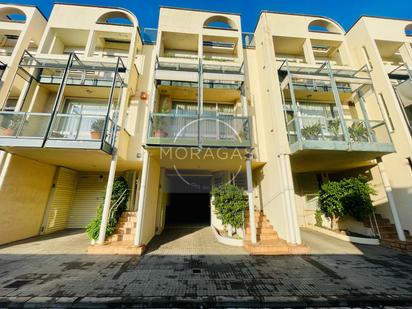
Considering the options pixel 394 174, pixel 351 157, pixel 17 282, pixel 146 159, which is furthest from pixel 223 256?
pixel 394 174

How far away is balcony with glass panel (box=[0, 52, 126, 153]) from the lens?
6027 mm

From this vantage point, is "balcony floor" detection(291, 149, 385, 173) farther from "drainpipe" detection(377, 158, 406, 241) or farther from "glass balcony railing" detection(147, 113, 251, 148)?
"glass balcony railing" detection(147, 113, 251, 148)

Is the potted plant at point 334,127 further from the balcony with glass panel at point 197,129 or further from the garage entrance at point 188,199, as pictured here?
the garage entrance at point 188,199

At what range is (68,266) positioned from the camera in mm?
4812

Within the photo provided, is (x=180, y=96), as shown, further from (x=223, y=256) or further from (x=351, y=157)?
(x=351, y=157)

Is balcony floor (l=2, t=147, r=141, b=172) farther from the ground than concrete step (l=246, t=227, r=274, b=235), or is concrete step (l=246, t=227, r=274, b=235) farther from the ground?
balcony floor (l=2, t=147, r=141, b=172)

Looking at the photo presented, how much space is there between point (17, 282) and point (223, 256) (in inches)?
205

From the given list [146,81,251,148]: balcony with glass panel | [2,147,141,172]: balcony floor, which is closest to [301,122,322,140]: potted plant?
[146,81,251,148]: balcony with glass panel

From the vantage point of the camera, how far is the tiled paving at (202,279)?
3371mm

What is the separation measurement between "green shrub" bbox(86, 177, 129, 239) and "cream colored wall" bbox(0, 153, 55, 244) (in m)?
2.95

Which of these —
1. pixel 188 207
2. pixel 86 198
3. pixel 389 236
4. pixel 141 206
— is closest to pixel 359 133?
pixel 389 236

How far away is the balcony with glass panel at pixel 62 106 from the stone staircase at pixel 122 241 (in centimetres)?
319

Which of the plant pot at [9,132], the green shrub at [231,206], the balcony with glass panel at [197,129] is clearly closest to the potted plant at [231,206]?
the green shrub at [231,206]

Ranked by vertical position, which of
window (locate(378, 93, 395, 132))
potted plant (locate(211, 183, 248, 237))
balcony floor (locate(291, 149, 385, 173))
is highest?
window (locate(378, 93, 395, 132))
